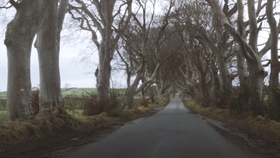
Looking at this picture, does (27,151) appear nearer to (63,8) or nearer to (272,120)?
(63,8)

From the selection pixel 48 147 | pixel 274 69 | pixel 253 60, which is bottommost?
pixel 48 147

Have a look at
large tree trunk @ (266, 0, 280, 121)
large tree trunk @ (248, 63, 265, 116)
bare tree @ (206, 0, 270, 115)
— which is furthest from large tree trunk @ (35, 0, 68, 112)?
large tree trunk @ (248, 63, 265, 116)

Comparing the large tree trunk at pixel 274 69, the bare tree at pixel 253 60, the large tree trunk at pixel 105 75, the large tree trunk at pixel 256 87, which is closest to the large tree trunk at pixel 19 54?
the large tree trunk at pixel 274 69

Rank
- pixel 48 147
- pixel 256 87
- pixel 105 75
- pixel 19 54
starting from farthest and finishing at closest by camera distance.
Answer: pixel 105 75
pixel 256 87
pixel 19 54
pixel 48 147

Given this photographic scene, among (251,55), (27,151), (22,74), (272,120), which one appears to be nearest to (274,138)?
(272,120)

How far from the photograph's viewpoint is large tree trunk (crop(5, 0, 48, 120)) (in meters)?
10.9

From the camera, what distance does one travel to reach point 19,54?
36.1 ft

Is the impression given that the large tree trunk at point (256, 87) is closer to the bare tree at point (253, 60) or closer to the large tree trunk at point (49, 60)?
the bare tree at point (253, 60)

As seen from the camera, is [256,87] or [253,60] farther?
[256,87]

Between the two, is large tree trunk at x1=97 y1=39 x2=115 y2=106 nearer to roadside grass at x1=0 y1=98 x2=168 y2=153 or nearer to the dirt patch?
roadside grass at x1=0 y1=98 x2=168 y2=153

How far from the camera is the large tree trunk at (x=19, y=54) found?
1095 cm

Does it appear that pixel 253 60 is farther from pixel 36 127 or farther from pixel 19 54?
pixel 19 54

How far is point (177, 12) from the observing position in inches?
1133

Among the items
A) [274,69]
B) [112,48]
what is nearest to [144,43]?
[112,48]
